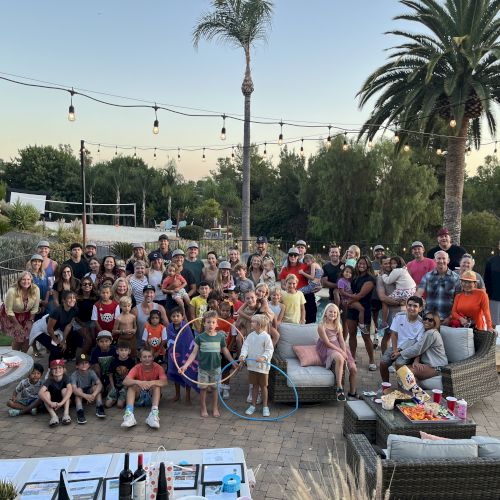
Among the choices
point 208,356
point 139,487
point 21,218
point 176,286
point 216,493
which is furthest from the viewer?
point 21,218

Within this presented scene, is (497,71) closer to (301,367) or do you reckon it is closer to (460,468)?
(301,367)

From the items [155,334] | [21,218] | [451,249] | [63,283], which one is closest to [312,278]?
[451,249]

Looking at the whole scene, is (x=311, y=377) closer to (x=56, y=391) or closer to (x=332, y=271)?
(x=332, y=271)

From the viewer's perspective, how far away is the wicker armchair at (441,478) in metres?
3.08

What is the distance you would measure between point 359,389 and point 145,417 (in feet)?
9.29

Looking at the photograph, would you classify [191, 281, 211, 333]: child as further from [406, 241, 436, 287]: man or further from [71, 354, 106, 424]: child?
[406, 241, 436, 287]: man

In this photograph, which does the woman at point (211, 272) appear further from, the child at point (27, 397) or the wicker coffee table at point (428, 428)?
the wicker coffee table at point (428, 428)

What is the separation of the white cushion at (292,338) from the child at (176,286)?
1569 millimetres

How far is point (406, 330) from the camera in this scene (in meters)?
5.87

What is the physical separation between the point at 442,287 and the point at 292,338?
2239mm

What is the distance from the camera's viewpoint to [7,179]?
50.8 metres

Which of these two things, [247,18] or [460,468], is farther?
[247,18]

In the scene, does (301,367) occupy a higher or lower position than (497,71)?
lower

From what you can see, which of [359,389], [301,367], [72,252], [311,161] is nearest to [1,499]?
[301,367]
